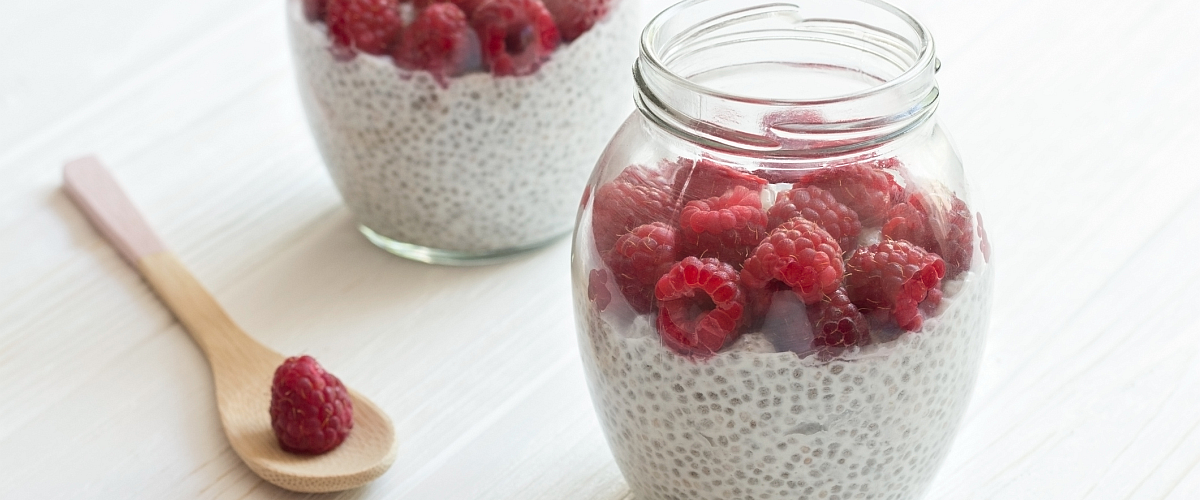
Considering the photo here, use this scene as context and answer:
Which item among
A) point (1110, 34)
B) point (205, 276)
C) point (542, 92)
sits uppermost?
point (542, 92)

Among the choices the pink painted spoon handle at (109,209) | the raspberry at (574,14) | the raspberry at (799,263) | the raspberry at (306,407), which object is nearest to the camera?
the raspberry at (799,263)

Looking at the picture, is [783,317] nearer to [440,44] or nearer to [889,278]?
[889,278]

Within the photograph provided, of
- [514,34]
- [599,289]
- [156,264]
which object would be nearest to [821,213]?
[599,289]

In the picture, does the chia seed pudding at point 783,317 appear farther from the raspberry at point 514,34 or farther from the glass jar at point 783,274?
the raspberry at point 514,34

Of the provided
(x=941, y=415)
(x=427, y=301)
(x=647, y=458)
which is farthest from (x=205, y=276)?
(x=941, y=415)

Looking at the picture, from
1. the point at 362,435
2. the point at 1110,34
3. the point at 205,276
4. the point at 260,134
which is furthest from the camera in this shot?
the point at 1110,34

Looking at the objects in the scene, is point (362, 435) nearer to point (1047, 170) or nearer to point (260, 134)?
point (260, 134)

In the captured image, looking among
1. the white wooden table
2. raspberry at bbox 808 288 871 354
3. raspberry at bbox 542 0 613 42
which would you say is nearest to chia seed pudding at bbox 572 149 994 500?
raspberry at bbox 808 288 871 354

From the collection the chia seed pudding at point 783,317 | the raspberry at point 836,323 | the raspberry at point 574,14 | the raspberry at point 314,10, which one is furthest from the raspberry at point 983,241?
the raspberry at point 314,10
